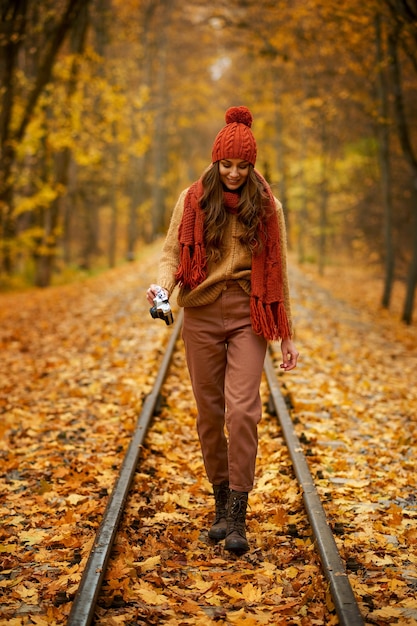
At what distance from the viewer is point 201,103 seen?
35.8m

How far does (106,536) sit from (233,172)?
2120mm

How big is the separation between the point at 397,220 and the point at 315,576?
18.2 m

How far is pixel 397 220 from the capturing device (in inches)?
818

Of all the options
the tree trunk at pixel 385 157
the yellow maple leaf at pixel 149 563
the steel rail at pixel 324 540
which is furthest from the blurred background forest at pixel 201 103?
the yellow maple leaf at pixel 149 563

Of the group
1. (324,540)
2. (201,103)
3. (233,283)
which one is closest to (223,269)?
(233,283)

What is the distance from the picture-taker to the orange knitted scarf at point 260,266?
3883mm

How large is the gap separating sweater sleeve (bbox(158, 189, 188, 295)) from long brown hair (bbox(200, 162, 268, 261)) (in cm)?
18

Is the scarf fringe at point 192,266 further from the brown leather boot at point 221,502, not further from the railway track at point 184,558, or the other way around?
the railway track at point 184,558

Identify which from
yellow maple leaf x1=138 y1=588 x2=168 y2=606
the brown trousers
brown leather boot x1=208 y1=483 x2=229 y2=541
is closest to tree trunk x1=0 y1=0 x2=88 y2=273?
the brown trousers

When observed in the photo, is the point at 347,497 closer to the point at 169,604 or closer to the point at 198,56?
the point at 169,604

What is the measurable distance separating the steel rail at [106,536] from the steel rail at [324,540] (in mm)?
1123

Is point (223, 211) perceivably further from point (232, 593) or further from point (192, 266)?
point (232, 593)

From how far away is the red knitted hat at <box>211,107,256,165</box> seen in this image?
383 cm

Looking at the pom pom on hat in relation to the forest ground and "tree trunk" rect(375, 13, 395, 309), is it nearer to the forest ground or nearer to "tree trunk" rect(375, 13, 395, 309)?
the forest ground
